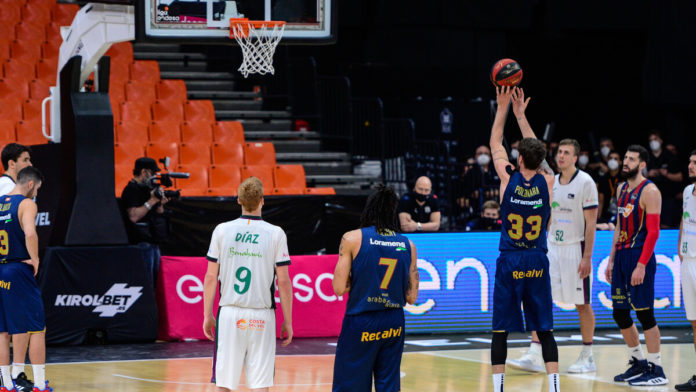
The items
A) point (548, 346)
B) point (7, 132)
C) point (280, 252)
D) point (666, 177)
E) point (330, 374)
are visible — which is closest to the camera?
point (280, 252)

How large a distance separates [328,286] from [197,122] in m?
6.07

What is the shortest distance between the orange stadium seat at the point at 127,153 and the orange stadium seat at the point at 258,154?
2157 mm

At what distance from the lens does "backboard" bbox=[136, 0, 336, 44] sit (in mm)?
11164

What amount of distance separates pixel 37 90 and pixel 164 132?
7.61 ft

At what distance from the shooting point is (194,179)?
16359 millimetres

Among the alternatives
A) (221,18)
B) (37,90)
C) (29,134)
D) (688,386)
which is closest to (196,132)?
(37,90)

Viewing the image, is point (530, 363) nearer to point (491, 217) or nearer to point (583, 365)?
point (583, 365)

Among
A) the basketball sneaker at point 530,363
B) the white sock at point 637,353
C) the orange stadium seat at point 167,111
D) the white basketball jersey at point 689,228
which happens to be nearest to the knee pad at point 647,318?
the white sock at point 637,353

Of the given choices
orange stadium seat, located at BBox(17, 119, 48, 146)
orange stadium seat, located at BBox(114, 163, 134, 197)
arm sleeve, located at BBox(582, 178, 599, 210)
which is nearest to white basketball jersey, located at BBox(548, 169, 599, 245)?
arm sleeve, located at BBox(582, 178, 599, 210)

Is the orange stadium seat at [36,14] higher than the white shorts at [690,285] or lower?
higher

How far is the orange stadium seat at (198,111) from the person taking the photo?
18.4 metres

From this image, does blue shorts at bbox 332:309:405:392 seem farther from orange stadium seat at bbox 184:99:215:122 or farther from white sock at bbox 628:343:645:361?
orange stadium seat at bbox 184:99:215:122

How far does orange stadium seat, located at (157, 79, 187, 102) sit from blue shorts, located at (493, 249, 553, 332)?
11.1 metres

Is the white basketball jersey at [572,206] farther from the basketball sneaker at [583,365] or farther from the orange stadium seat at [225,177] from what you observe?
the orange stadium seat at [225,177]
